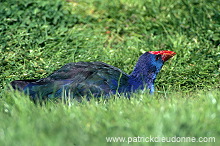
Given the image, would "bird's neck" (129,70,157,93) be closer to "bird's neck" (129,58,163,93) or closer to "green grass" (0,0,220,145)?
"bird's neck" (129,58,163,93)

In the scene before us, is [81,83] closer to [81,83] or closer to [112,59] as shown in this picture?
[81,83]

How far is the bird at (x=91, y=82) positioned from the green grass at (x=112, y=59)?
235 millimetres

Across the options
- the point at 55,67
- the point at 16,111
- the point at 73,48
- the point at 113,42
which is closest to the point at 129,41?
the point at 113,42

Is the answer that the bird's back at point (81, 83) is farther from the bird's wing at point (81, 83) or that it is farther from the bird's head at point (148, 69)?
the bird's head at point (148, 69)

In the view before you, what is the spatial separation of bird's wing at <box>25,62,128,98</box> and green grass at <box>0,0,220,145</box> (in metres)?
0.26

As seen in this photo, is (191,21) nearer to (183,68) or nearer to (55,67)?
(183,68)

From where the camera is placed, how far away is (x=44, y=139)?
255 cm

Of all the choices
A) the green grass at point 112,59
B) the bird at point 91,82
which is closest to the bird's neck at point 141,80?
the bird at point 91,82

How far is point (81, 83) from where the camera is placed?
4.05 meters

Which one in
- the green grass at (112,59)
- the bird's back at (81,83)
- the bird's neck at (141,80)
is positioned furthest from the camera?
the bird's neck at (141,80)

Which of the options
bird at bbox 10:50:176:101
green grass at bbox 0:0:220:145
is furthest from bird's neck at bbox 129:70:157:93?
green grass at bbox 0:0:220:145

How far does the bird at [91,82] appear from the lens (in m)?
4.01

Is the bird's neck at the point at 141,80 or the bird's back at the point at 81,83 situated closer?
the bird's back at the point at 81,83

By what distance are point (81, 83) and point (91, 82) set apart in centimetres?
11
